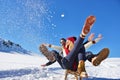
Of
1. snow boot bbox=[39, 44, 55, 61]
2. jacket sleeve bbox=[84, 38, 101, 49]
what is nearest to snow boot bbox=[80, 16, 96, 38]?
jacket sleeve bbox=[84, 38, 101, 49]

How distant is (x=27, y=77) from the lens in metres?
8.66

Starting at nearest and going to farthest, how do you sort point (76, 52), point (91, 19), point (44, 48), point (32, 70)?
point (91, 19), point (76, 52), point (44, 48), point (32, 70)

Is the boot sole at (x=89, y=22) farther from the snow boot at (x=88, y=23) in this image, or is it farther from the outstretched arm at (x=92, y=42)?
the outstretched arm at (x=92, y=42)

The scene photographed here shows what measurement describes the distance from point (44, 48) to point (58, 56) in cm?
108

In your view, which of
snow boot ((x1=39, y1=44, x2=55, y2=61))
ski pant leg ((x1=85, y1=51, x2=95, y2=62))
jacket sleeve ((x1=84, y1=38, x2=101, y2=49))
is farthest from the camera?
snow boot ((x1=39, y1=44, x2=55, y2=61))

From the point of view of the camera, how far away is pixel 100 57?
808cm

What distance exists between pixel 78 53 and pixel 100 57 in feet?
1.98

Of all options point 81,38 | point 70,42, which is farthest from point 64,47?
point 81,38

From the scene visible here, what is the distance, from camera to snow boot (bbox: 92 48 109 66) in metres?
8.00

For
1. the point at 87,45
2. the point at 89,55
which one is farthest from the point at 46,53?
the point at 89,55

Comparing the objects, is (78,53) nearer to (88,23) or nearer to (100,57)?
(100,57)

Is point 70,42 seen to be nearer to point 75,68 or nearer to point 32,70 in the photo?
point 75,68

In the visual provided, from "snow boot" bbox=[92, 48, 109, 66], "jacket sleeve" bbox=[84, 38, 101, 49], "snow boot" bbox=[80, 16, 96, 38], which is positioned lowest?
"snow boot" bbox=[92, 48, 109, 66]

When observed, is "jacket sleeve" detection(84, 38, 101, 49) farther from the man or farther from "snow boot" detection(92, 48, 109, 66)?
"snow boot" detection(92, 48, 109, 66)
